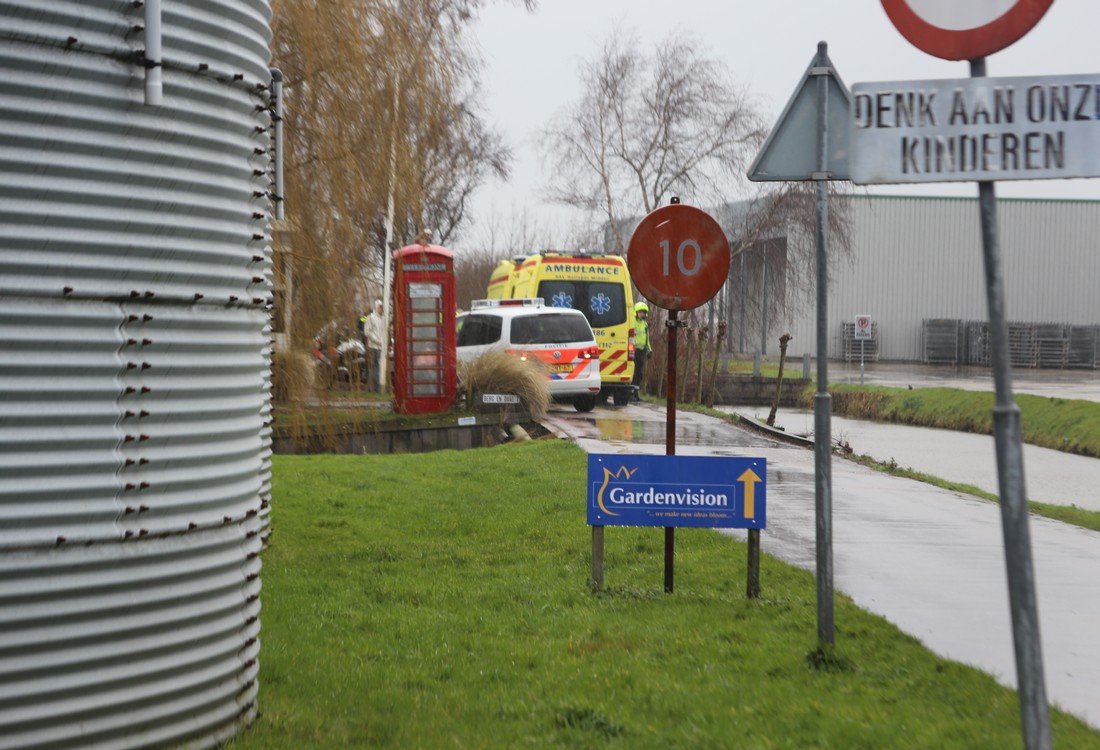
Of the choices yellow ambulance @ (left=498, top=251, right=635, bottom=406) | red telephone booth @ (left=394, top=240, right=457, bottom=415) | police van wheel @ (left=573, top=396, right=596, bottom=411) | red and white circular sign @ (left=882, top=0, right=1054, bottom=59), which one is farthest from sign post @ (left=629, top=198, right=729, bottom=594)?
yellow ambulance @ (left=498, top=251, right=635, bottom=406)

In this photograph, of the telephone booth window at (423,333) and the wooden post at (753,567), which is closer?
the wooden post at (753,567)

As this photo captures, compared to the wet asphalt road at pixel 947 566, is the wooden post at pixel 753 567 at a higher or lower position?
higher

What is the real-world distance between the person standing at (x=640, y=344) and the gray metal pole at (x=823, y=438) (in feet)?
70.8

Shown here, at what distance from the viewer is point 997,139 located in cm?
430

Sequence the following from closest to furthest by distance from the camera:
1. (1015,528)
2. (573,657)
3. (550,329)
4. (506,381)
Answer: (1015,528) → (573,657) → (506,381) → (550,329)

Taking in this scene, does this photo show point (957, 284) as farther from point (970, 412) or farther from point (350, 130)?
point (350, 130)

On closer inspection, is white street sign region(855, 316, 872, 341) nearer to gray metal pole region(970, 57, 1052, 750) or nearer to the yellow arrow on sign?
the yellow arrow on sign

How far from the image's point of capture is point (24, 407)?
12.9 ft

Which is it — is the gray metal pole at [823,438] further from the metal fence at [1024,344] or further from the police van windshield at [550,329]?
the metal fence at [1024,344]

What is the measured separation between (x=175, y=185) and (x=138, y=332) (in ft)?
1.67

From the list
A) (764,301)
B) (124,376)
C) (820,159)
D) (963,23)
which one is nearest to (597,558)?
(820,159)

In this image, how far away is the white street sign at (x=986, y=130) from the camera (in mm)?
4262

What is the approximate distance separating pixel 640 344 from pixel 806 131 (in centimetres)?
2338

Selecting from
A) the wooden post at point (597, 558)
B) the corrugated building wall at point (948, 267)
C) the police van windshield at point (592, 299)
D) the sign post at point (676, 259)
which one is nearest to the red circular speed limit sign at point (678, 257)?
the sign post at point (676, 259)
